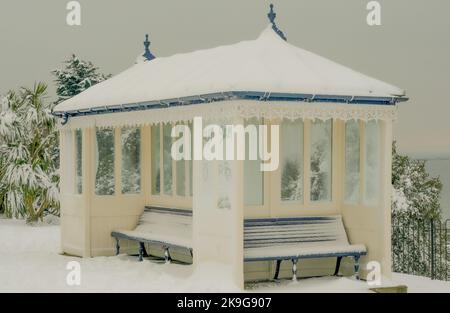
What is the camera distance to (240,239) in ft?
37.8

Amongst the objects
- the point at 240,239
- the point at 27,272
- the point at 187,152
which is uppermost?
the point at 187,152

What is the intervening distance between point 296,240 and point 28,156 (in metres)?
12.2

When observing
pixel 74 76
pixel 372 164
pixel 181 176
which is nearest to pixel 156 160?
pixel 181 176

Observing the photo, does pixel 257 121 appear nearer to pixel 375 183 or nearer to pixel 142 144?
pixel 375 183

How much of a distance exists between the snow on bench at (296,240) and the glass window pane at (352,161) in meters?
0.44

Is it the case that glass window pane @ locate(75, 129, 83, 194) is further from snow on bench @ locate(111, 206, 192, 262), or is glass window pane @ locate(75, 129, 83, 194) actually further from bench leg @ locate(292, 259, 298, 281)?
bench leg @ locate(292, 259, 298, 281)

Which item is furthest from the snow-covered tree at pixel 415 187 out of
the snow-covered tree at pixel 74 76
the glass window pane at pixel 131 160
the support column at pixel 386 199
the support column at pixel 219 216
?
the support column at pixel 219 216

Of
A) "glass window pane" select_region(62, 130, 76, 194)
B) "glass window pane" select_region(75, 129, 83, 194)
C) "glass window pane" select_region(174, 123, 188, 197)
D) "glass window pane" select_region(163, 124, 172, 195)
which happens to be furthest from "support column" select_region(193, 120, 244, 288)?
"glass window pane" select_region(62, 130, 76, 194)

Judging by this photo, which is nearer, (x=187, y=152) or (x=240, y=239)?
(x=240, y=239)

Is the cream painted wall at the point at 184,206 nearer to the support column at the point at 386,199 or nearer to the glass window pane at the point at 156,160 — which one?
the support column at the point at 386,199

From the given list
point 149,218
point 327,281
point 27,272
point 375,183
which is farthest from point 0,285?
point 375,183

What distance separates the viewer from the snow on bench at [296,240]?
12375 mm

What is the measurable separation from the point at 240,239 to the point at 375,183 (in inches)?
104

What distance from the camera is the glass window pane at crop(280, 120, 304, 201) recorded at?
42.9 feet
